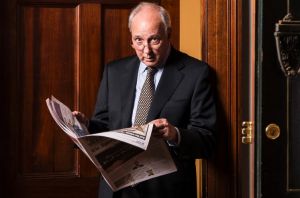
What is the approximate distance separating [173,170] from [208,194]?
42 cm

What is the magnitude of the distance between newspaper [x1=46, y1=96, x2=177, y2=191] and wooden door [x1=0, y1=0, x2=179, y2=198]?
517 millimetres

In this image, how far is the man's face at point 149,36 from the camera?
1968 millimetres

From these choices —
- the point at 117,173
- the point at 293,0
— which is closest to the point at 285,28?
the point at 293,0

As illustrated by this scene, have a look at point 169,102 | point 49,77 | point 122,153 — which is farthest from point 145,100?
point 49,77

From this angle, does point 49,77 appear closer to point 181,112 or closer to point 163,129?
point 181,112

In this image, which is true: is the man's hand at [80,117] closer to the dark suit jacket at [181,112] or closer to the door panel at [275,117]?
the dark suit jacket at [181,112]

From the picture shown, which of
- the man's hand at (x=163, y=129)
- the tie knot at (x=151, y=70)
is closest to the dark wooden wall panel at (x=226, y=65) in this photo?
the tie knot at (x=151, y=70)

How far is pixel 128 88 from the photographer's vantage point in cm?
208

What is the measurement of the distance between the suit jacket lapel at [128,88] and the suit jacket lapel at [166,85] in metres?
0.09

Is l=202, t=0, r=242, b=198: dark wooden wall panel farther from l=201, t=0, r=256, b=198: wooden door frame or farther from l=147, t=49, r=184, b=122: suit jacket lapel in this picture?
l=147, t=49, r=184, b=122: suit jacket lapel

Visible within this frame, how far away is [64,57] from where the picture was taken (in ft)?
7.85

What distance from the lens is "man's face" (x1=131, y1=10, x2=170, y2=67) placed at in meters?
1.97

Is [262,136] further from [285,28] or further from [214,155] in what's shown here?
[285,28]

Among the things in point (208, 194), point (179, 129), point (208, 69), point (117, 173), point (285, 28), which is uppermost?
point (285, 28)
